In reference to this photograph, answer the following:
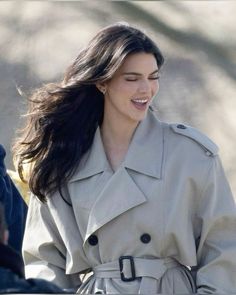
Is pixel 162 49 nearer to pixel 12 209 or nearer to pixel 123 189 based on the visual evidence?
pixel 12 209

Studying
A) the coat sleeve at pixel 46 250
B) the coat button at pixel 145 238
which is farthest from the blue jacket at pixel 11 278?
the coat sleeve at pixel 46 250

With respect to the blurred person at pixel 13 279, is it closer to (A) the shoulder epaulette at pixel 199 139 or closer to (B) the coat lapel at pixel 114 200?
(B) the coat lapel at pixel 114 200

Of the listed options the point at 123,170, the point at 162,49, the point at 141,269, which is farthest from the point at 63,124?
the point at 162,49

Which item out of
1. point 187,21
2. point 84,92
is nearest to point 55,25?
point 187,21

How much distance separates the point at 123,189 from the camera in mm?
5270

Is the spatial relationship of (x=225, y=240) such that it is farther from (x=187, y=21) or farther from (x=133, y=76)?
(x=187, y=21)

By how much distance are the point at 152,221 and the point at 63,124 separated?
0.60 metres

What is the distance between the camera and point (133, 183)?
529 centimetres

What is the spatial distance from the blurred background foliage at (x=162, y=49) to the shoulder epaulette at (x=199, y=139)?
4116 mm

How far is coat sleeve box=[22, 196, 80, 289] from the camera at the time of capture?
5.38 meters

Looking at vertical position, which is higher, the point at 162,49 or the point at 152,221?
the point at 162,49

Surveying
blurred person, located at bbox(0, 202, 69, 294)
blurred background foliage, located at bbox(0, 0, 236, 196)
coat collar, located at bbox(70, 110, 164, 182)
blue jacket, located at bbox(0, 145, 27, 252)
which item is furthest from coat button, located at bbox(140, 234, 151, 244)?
blurred background foliage, located at bbox(0, 0, 236, 196)

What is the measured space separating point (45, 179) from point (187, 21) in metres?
5.57

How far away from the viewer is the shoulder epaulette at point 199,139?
208 inches
